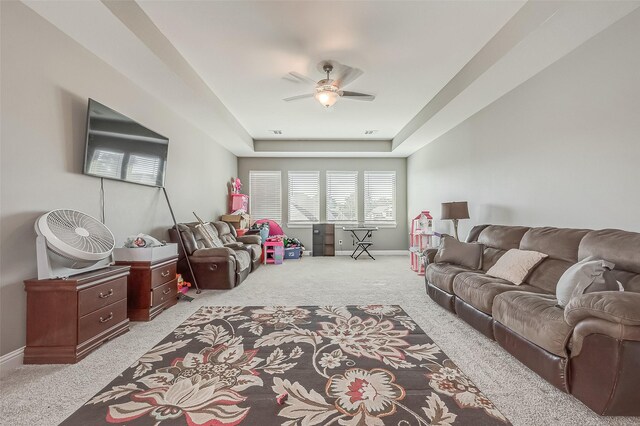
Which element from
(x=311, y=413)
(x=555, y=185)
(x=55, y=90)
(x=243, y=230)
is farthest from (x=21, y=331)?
(x=555, y=185)

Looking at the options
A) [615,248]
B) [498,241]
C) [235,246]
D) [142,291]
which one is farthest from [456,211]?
[142,291]

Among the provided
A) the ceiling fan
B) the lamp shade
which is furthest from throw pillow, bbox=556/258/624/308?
the ceiling fan

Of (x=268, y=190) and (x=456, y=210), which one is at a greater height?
(x=268, y=190)

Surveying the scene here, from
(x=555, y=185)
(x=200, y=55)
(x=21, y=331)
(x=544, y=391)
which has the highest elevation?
(x=200, y=55)

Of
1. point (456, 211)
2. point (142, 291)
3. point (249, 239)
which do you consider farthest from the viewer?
point (249, 239)

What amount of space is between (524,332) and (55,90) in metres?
4.07

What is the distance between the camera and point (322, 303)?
3584 millimetres

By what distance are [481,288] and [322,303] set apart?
177cm

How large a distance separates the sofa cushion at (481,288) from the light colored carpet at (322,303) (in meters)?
0.30

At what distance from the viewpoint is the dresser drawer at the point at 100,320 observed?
2.23m

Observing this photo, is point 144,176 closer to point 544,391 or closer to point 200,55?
point 200,55

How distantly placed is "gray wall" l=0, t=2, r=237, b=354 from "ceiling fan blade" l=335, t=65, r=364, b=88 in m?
2.51

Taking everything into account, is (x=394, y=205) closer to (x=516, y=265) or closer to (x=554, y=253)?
(x=516, y=265)

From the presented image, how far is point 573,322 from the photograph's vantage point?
167 centimetres
